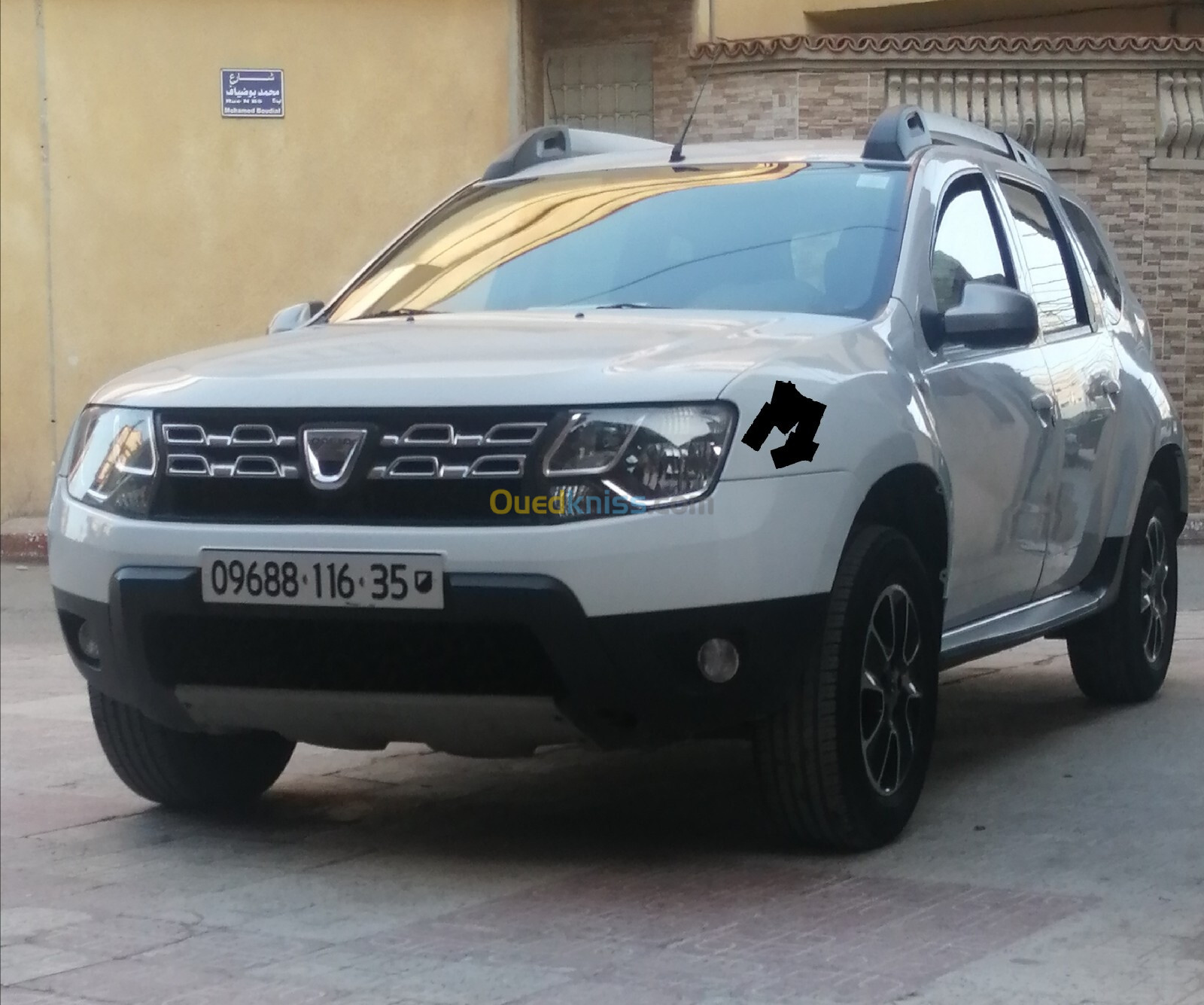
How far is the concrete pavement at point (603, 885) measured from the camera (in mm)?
4324

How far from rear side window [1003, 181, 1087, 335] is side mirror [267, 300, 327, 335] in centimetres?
208

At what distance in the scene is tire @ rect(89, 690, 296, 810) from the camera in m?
5.86

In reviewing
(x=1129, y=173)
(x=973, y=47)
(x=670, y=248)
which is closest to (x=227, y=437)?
(x=670, y=248)

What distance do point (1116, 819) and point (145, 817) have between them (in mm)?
2500

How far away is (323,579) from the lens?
16.3 ft

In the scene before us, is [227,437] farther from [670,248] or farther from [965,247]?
[965,247]

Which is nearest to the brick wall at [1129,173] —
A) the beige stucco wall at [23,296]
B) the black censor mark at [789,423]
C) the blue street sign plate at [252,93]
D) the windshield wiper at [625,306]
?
the blue street sign plate at [252,93]

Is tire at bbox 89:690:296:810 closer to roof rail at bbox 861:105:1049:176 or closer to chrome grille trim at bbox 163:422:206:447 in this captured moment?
chrome grille trim at bbox 163:422:206:447

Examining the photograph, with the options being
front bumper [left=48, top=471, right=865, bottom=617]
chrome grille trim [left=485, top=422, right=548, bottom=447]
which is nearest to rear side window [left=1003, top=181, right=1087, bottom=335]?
front bumper [left=48, top=471, right=865, bottom=617]

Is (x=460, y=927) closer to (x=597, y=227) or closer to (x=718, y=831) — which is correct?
(x=718, y=831)

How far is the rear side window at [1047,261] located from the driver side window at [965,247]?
21cm

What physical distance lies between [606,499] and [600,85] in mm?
14871

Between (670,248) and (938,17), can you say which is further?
(938,17)

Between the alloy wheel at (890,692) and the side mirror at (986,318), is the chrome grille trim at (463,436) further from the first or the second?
the side mirror at (986,318)
